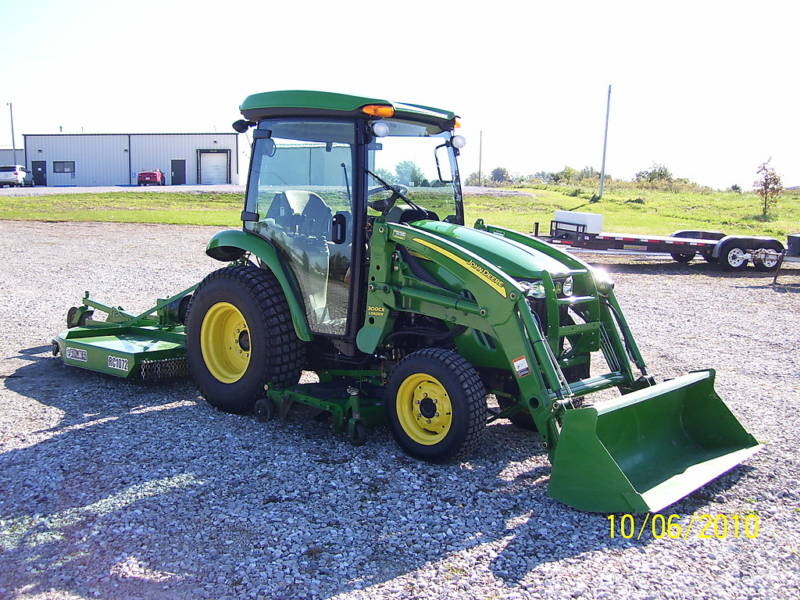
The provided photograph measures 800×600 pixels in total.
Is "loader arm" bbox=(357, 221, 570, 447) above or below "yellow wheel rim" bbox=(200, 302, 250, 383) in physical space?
above

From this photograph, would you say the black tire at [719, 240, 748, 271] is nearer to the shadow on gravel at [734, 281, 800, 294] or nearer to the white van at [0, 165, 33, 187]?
the shadow on gravel at [734, 281, 800, 294]

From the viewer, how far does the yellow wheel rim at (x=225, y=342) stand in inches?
245

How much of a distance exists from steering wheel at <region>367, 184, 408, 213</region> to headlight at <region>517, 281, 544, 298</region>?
1.21m

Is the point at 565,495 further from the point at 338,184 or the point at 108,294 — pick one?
the point at 108,294

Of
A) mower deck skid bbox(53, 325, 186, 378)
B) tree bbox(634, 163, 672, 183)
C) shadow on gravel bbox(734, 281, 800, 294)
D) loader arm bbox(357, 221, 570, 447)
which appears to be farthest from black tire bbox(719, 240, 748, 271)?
tree bbox(634, 163, 672, 183)

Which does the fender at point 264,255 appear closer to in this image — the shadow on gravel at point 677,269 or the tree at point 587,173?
the shadow on gravel at point 677,269

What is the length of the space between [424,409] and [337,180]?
1.86m

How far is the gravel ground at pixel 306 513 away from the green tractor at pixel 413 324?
0.84 ft

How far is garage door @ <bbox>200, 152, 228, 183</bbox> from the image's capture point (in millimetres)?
53688

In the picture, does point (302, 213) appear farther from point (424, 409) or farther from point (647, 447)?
point (647, 447)

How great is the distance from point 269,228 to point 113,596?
3335 millimetres

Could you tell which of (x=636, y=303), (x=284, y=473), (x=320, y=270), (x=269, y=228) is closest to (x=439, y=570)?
(x=284, y=473)
